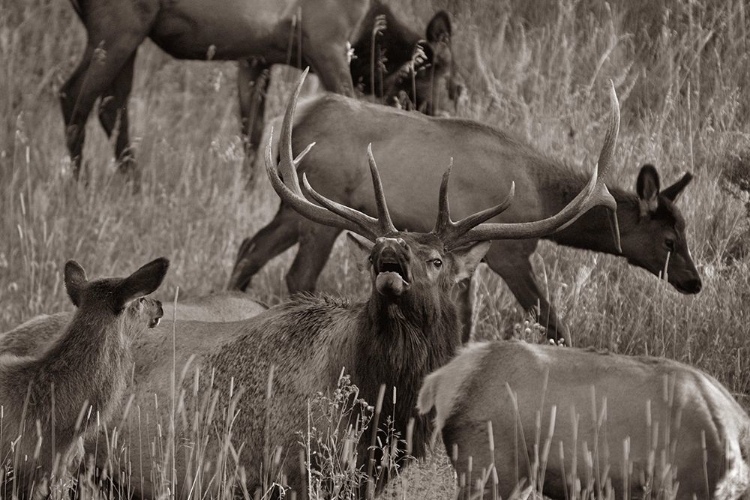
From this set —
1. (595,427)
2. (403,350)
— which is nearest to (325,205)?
(403,350)

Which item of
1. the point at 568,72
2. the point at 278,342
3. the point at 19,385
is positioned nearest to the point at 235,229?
the point at 568,72

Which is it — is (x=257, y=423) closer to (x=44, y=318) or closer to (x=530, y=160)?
(x=44, y=318)

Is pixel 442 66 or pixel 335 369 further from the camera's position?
pixel 442 66

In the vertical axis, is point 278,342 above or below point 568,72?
below

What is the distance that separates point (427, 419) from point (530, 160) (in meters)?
2.81

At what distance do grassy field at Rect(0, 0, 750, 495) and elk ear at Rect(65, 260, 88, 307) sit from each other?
158 centimetres

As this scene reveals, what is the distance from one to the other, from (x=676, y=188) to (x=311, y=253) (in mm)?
2081

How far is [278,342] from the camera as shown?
231 inches

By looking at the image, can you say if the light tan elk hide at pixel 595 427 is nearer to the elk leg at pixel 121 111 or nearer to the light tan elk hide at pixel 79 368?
the light tan elk hide at pixel 79 368

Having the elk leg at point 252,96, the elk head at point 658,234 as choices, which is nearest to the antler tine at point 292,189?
the elk head at point 658,234

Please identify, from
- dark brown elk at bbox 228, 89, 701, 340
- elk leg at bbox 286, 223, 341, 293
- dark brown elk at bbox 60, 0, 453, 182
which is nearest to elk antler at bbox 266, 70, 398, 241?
dark brown elk at bbox 228, 89, 701, 340

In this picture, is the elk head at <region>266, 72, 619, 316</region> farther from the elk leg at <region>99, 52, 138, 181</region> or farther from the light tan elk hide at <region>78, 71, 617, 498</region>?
the elk leg at <region>99, 52, 138, 181</region>

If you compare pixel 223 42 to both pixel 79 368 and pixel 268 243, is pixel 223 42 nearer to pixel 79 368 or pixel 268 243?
pixel 268 243

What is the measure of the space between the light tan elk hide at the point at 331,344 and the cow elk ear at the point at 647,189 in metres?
1.64
